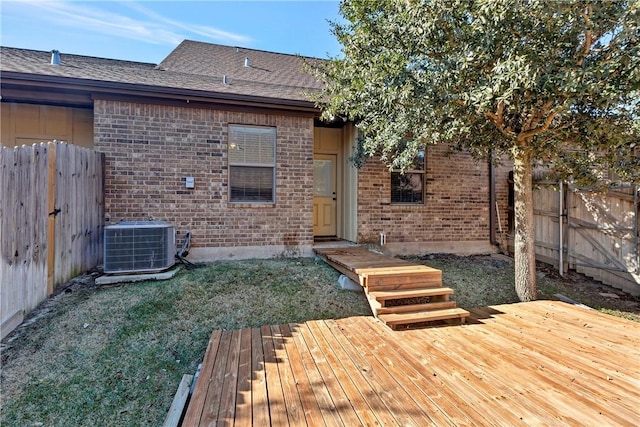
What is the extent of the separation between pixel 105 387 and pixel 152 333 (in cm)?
82

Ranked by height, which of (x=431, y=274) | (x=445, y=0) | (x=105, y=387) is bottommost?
(x=105, y=387)

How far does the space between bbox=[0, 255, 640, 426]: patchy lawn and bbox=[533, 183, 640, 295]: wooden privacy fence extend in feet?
1.38

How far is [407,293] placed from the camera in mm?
4020

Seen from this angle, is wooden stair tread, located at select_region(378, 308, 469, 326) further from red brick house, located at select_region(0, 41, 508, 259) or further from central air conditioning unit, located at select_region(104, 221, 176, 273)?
central air conditioning unit, located at select_region(104, 221, 176, 273)

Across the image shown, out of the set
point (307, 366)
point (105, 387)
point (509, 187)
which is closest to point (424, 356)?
point (307, 366)

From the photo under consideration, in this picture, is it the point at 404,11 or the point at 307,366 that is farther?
the point at 404,11

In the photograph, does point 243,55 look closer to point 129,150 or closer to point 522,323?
point 129,150

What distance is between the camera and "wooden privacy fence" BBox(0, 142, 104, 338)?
3154 millimetres

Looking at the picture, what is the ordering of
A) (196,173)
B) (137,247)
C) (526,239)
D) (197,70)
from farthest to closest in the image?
(197,70), (196,173), (526,239), (137,247)

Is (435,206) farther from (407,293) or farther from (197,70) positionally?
(197,70)

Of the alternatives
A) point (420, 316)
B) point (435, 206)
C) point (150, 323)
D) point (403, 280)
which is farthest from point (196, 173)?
point (435, 206)

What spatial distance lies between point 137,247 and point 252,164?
256cm

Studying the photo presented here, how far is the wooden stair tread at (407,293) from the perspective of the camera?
3.92 metres

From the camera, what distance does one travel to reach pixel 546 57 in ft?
11.4
